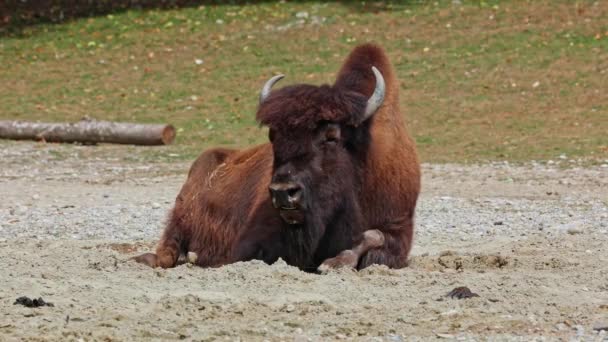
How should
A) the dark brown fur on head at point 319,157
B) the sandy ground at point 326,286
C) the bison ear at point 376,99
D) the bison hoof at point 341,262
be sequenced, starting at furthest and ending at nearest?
the bison ear at point 376,99 < the bison hoof at point 341,262 < the dark brown fur on head at point 319,157 < the sandy ground at point 326,286

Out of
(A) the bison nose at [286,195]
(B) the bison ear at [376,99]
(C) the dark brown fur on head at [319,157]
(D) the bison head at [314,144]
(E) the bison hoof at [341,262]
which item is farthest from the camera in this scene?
(B) the bison ear at [376,99]

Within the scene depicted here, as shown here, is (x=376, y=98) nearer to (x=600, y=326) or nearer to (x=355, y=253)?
(x=355, y=253)

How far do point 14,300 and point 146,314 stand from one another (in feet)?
2.78

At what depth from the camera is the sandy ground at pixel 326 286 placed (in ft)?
23.4

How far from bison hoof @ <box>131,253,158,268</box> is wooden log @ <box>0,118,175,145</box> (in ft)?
35.6

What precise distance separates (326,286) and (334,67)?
18019 mm

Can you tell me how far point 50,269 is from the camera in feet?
29.4

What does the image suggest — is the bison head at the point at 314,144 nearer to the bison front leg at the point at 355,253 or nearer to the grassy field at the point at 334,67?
the bison front leg at the point at 355,253

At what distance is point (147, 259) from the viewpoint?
10.1 meters

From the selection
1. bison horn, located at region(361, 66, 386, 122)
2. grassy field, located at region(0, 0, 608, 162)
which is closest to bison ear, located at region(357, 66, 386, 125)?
bison horn, located at region(361, 66, 386, 122)

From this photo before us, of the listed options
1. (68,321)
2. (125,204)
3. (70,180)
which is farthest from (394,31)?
(68,321)

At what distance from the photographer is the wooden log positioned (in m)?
21.1

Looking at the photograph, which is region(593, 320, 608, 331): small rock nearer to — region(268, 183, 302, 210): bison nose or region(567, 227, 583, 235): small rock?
region(268, 183, 302, 210): bison nose

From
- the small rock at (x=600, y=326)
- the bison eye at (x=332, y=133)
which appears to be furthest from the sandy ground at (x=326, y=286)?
the bison eye at (x=332, y=133)
